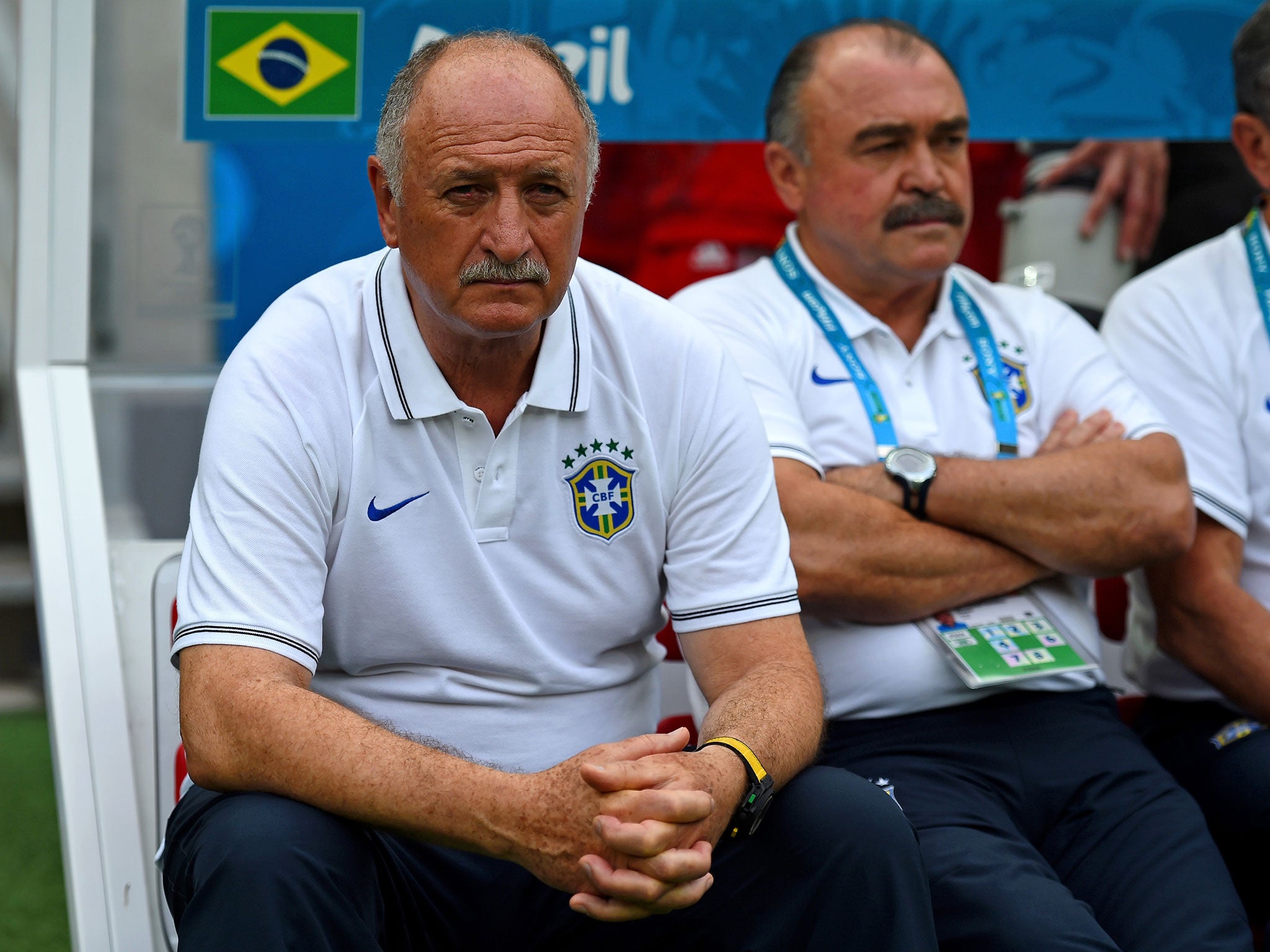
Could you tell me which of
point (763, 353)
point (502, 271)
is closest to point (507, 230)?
point (502, 271)

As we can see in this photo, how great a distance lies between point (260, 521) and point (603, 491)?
0.51 m

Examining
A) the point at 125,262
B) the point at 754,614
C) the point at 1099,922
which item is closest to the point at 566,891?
the point at 754,614

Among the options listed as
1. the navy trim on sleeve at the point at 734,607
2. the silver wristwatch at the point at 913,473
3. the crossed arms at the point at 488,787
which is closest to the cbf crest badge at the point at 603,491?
the navy trim on sleeve at the point at 734,607

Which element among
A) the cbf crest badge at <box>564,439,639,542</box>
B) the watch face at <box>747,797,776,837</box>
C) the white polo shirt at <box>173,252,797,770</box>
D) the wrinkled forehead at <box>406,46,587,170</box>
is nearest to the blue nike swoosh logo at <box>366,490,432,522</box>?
the white polo shirt at <box>173,252,797,770</box>

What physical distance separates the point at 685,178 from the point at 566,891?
1851 millimetres

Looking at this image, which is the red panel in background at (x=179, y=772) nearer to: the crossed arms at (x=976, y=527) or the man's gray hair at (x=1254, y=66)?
the crossed arms at (x=976, y=527)

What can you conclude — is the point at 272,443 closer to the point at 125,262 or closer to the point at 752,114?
the point at 125,262

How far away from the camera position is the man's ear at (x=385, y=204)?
2.06m

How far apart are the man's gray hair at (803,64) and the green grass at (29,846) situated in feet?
6.24

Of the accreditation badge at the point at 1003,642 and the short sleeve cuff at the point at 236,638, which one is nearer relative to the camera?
the short sleeve cuff at the point at 236,638

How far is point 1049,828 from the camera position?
233 centimetres

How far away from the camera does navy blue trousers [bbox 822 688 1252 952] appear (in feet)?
6.61

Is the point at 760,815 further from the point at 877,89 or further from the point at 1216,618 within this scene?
the point at 877,89

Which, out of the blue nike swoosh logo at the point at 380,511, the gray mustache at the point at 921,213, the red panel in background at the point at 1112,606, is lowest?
the red panel in background at the point at 1112,606
